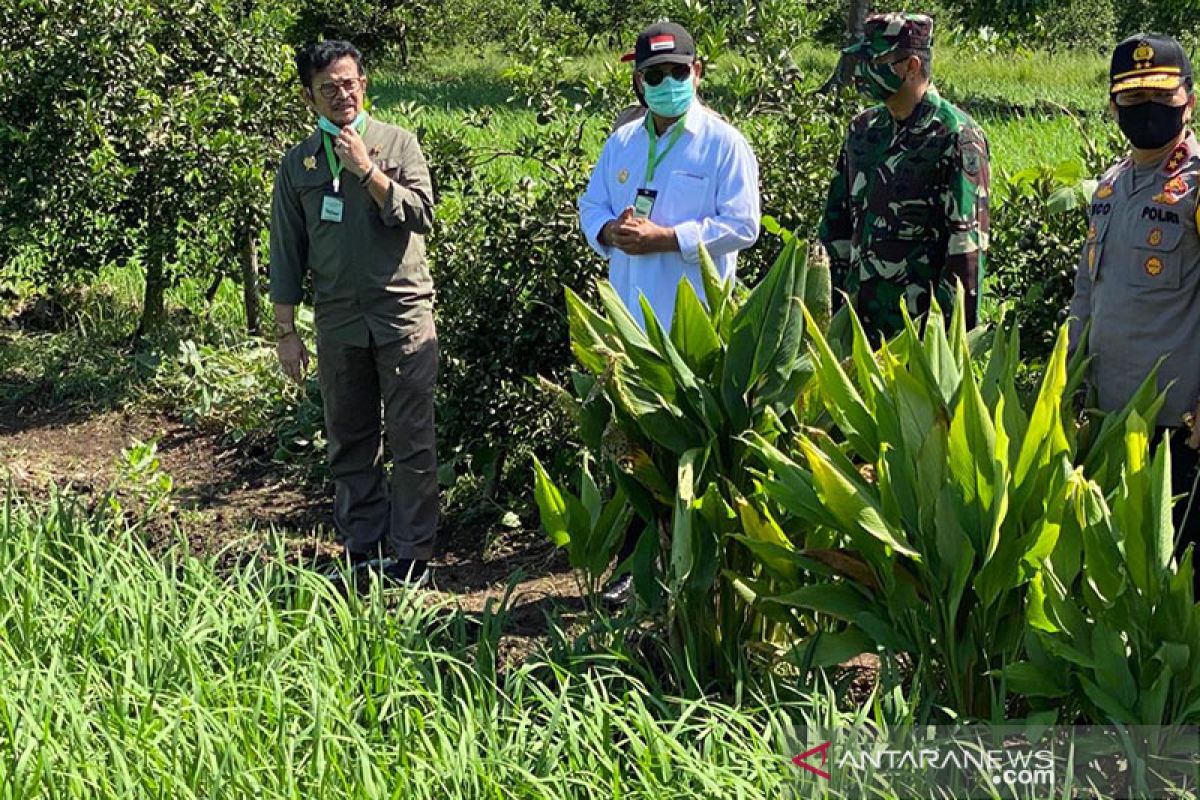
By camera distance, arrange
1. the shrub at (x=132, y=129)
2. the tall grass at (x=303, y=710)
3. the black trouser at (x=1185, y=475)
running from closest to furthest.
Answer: the tall grass at (x=303, y=710) → the black trouser at (x=1185, y=475) → the shrub at (x=132, y=129)

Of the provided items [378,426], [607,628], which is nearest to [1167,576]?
[607,628]

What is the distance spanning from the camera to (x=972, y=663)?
12.0 ft

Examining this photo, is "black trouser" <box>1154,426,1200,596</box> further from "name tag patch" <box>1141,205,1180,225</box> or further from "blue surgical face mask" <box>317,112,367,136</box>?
"blue surgical face mask" <box>317,112,367,136</box>

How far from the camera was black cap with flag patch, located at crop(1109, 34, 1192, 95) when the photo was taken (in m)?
3.96

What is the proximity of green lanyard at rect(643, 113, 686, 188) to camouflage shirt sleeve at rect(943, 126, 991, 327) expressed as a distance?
82 cm

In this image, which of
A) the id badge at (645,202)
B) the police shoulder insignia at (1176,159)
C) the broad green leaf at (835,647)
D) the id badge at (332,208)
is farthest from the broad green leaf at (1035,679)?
the id badge at (332,208)

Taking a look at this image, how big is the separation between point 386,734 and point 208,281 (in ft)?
18.3

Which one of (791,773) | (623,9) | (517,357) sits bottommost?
(791,773)

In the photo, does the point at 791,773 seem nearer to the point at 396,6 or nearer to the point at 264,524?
the point at 264,524

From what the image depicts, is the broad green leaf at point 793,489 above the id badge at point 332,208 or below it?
below

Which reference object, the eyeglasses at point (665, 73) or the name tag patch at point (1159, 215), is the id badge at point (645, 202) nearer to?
the eyeglasses at point (665, 73)

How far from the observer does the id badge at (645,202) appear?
4938 millimetres

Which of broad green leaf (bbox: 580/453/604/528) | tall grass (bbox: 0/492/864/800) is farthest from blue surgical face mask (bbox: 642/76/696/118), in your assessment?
tall grass (bbox: 0/492/864/800)

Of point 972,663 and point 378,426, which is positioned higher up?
point 378,426
